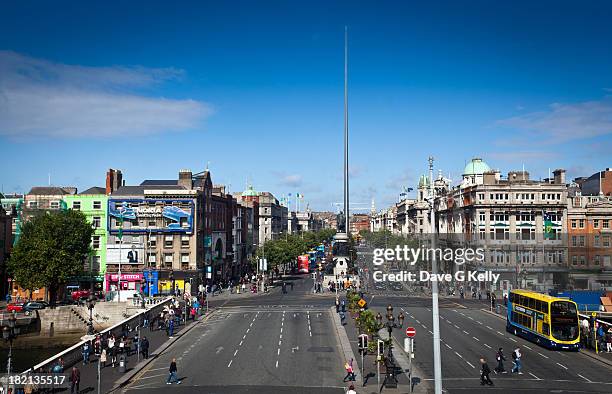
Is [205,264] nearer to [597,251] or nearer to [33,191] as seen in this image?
[33,191]

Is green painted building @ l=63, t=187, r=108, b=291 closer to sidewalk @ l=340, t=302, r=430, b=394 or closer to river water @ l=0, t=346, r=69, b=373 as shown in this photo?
river water @ l=0, t=346, r=69, b=373

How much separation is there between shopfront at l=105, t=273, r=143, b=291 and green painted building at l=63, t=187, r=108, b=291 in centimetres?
183

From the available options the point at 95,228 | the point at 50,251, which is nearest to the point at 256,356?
the point at 50,251

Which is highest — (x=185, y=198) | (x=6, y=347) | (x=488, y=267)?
(x=185, y=198)

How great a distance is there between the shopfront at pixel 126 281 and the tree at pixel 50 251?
11809 millimetres

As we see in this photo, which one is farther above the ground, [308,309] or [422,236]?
[422,236]

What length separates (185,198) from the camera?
93.3 meters

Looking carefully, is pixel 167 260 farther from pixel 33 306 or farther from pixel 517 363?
pixel 517 363

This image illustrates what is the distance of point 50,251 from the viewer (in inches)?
2975

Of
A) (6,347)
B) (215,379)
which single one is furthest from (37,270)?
(215,379)

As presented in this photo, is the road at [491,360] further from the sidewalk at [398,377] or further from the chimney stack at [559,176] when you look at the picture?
the chimney stack at [559,176]

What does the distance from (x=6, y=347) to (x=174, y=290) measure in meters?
27.0

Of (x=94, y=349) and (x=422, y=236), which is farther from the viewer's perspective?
(x=422, y=236)

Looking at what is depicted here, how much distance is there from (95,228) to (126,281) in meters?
9.84
